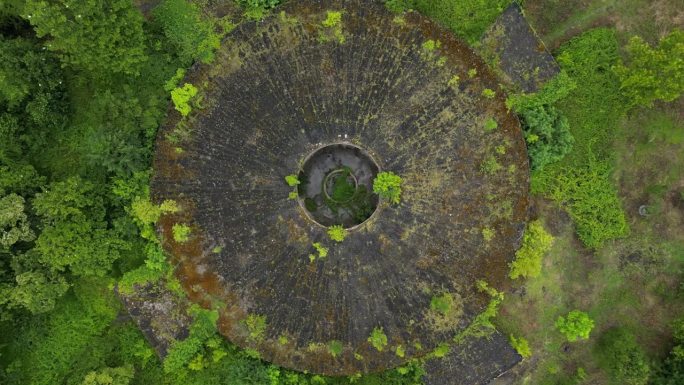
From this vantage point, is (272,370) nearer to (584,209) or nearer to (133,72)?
(133,72)

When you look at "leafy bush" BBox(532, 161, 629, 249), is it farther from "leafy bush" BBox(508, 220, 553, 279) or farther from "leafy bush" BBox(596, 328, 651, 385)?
"leafy bush" BBox(596, 328, 651, 385)

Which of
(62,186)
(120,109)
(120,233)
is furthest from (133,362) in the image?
(120,109)

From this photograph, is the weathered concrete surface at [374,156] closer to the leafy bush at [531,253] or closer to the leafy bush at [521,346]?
the leafy bush at [531,253]

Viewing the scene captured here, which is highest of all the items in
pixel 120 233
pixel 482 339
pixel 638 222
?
pixel 120 233

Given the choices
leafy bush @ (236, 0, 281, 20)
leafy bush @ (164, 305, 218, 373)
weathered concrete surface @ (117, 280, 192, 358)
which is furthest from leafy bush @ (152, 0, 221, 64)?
leafy bush @ (164, 305, 218, 373)

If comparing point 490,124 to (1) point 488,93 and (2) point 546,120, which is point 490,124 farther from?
(2) point 546,120

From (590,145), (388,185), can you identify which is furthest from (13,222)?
(590,145)
